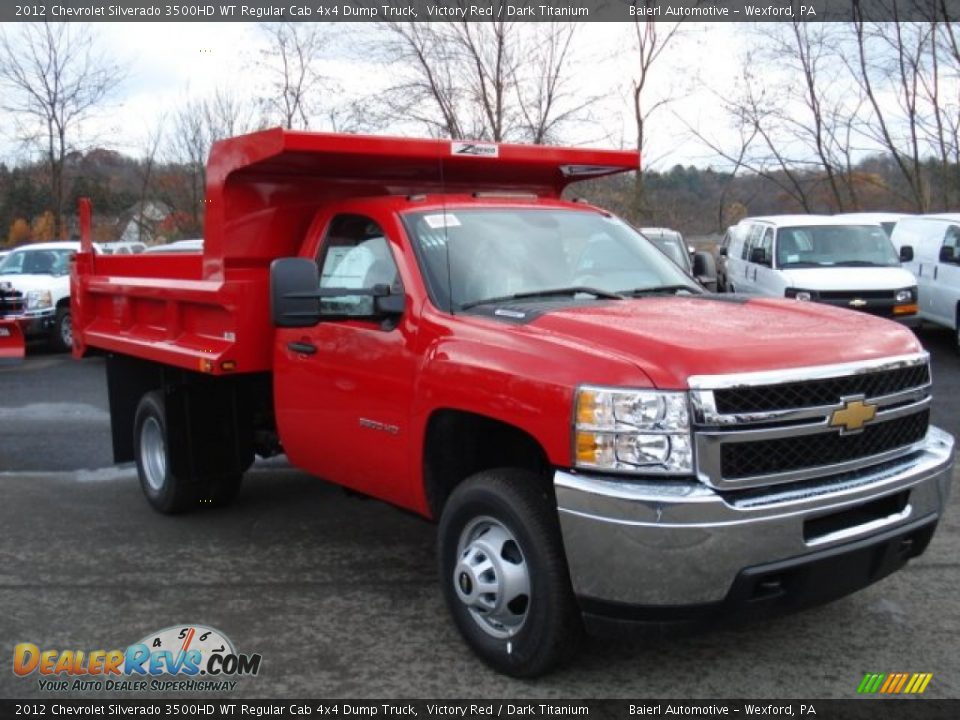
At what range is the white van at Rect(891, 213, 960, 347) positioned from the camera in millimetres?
13562

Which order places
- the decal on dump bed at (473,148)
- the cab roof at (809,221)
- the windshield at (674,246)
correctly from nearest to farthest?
the decal on dump bed at (473,148) < the cab roof at (809,221) < the windshield at (674,246)

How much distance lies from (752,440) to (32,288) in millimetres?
14924

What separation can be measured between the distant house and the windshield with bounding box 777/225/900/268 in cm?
2226

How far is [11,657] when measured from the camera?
4.41 meters

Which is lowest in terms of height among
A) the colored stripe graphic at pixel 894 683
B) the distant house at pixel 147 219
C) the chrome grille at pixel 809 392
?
the colored stripe graphic at pixel 894 683

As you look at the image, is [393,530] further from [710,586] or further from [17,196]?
[17,196]

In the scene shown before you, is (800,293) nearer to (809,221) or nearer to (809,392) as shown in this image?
(809,221)

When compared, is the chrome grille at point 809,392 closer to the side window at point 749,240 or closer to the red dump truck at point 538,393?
the red dump truck at point 538,393

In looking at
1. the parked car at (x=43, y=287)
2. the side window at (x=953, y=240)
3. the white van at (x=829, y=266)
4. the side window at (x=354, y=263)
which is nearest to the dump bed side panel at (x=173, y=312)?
the side window at (x=354, y=263)

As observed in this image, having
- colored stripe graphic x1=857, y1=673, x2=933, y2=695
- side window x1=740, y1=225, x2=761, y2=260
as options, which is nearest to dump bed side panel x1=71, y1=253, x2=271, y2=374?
colored stripe graphic x1=857, y1=673, x2=933, y2=695

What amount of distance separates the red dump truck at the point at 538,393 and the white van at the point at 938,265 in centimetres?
892

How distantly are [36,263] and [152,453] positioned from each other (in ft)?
37.6

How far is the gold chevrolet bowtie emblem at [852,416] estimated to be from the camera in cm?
374

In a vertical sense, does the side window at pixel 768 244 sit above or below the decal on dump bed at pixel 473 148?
below
